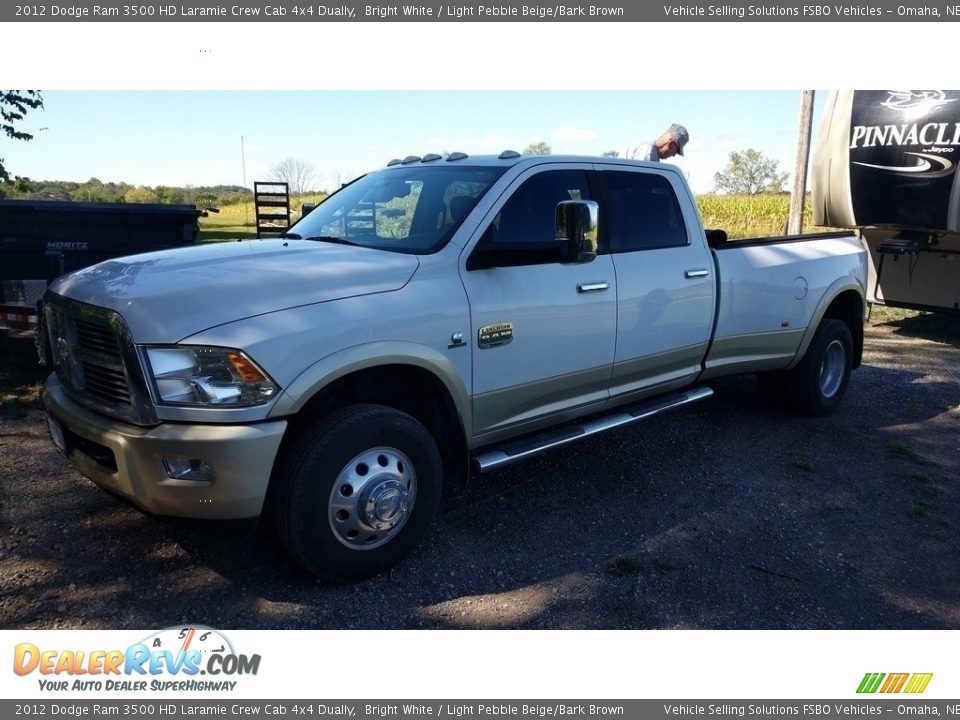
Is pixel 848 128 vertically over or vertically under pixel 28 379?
over

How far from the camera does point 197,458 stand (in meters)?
2.88

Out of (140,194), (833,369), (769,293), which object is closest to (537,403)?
(769,293)

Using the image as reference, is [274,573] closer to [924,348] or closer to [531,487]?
[531,487]

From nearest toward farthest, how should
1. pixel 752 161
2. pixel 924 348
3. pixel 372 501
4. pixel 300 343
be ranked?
pixel 300 343
pixel 372 501
pixel 924 348
pixel 752 161

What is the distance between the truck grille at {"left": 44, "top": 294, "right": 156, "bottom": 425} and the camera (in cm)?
295

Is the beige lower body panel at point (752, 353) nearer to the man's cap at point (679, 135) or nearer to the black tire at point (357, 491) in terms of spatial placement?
the man's cap at point (679, 135)

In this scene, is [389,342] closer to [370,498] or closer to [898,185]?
[370,498]

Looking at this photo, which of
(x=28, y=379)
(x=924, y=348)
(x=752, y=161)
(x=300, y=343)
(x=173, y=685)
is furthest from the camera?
(x=752, y=161)

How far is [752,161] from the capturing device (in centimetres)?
5853

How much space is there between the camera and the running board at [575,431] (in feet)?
12.7

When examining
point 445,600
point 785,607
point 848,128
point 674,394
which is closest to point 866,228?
point 848,128

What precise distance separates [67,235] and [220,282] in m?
4.10

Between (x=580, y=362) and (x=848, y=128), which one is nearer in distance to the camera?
(x=580, y=362)

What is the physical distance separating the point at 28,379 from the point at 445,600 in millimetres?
4734
